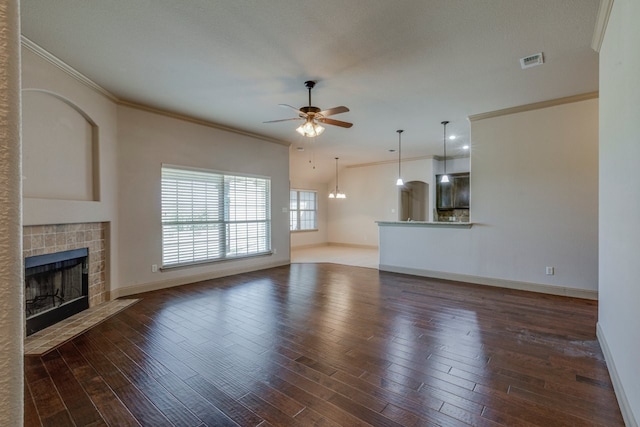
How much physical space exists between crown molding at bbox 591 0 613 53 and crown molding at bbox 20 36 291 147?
4.49 m

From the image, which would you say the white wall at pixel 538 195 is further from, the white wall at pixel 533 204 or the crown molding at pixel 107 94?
the crown molding at pixel 107 94

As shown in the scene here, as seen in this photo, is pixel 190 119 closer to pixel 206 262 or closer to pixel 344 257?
pixel 206 262

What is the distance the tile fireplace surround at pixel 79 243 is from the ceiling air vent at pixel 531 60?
5.50m

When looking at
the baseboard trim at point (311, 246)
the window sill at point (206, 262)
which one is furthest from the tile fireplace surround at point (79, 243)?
the baseboard trim at point (311, 246)

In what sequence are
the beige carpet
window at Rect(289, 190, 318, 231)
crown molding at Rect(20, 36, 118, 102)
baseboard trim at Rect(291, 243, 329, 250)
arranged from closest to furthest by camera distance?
crown molding at Rect(20, 36, 118, 102)
the beige carpet
baseboard trim at Rect(291, 243, 329, 250)
window at Rect(289, 190, 318, 231)

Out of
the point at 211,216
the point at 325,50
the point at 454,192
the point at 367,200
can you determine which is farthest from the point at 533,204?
the point at 367,200

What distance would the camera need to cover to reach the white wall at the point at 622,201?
72.1 inches

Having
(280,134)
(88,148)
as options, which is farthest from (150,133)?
(280,134)

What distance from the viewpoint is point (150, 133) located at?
16.1ft

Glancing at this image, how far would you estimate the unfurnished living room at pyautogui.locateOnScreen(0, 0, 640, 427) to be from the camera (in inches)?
81.2

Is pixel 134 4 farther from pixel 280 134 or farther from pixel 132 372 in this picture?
pixel 280 134

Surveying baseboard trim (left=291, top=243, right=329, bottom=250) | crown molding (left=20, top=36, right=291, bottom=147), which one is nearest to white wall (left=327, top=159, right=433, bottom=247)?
baseboard trim (left=291, top=243, right=329, bottom=250)

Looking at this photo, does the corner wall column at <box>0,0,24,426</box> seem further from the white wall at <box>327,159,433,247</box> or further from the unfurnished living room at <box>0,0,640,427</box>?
the white wall at <box>327,159,433,247</box>

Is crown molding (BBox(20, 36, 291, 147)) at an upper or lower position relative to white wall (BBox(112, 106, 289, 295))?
upper
